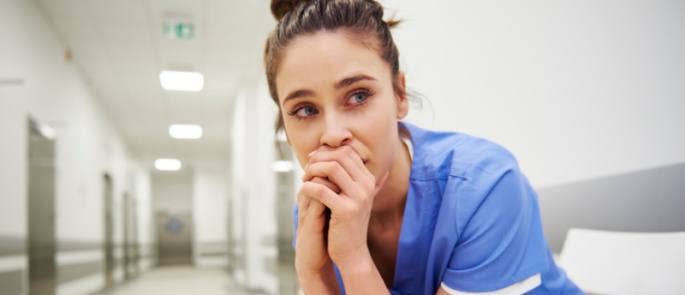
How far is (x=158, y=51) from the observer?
7066mm

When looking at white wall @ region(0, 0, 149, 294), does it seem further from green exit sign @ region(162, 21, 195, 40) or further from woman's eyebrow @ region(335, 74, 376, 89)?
woman's eyebrow @ region(335, 74, 376, 89)

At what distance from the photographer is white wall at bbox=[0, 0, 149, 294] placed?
4176 mm

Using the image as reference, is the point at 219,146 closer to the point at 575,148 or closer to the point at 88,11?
the point at 88,11

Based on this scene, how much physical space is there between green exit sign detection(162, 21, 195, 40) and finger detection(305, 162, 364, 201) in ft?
18.3

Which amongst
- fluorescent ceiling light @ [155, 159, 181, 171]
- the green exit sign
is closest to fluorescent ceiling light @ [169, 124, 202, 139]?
fluorescent ceiling light @ [155, 159, 181, 171]

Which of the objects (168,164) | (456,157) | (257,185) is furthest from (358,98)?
(168,164)

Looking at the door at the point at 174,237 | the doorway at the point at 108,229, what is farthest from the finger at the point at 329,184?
the door at the point at 174,237

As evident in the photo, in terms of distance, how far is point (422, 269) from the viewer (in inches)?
53.8

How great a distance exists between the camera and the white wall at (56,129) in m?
4.18

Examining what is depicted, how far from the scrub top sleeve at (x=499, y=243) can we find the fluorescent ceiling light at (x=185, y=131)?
460 inches

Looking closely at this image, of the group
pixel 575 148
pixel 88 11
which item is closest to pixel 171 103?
pixel 88 11

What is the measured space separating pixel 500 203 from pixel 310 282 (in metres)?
0.53

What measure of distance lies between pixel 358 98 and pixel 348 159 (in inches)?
6.8

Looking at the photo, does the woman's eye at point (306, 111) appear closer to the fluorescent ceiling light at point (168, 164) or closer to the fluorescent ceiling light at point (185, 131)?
the fluorescent ceiling light at point (185, 131)
